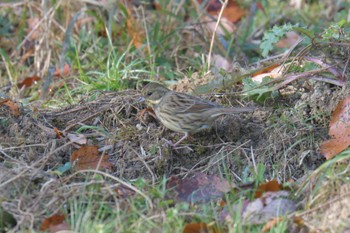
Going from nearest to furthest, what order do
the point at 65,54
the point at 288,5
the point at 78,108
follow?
the point at 78,108
the point at 65,54
the point at 288,5

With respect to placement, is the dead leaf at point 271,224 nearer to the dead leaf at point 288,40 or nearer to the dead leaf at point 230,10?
the dead leaf at point 288,40

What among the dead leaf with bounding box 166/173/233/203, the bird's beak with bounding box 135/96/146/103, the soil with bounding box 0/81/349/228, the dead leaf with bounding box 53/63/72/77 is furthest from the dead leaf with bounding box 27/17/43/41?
the dead leaf with bounding box 166/173/233/203

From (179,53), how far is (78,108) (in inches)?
82.9

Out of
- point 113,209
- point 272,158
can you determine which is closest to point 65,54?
point 272,158

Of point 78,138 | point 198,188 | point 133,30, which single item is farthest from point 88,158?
point 133,30

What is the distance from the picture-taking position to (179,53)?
7.81 m

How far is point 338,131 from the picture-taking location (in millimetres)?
5035

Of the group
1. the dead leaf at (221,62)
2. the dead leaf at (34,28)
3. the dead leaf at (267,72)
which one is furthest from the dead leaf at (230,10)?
the dead leaf at (267,72)

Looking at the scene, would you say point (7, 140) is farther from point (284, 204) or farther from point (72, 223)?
point (284, 204)

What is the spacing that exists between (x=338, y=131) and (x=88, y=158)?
66.7 inches

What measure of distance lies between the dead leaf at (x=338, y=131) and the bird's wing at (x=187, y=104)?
856 millimetres

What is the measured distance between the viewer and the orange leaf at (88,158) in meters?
5.13

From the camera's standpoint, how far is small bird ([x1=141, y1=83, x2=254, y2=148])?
542cm

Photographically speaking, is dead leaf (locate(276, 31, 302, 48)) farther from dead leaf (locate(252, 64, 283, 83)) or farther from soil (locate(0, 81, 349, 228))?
soil (locate(0, 81, 349, 228))
